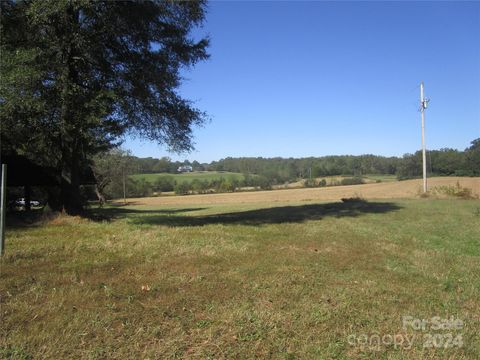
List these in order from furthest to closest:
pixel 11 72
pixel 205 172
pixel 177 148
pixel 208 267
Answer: pixel 205 172
pixel 177 148
pixel 11 72
pixel 208 267

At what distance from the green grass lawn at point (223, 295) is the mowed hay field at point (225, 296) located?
0.06ft

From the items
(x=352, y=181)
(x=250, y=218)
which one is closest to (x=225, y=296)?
(x=250, y=218)

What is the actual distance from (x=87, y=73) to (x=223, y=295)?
8.88 meters

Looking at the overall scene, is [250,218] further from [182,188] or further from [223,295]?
[182,188]

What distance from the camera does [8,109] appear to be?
977 cm

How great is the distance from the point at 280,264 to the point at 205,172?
10707 cm

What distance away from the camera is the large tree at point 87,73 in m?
10.1

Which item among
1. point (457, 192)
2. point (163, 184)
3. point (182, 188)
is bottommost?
point (182, 188)

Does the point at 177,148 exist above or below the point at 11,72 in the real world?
below

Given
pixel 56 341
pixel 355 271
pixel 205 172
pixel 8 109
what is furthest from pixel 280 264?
pixel 205 172

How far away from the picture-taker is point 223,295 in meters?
5.16

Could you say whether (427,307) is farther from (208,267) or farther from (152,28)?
(152,28)

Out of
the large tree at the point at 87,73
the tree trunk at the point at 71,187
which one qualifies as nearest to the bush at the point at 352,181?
the large tree at the point at 87,73

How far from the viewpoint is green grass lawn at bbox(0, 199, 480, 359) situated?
12.7ft
